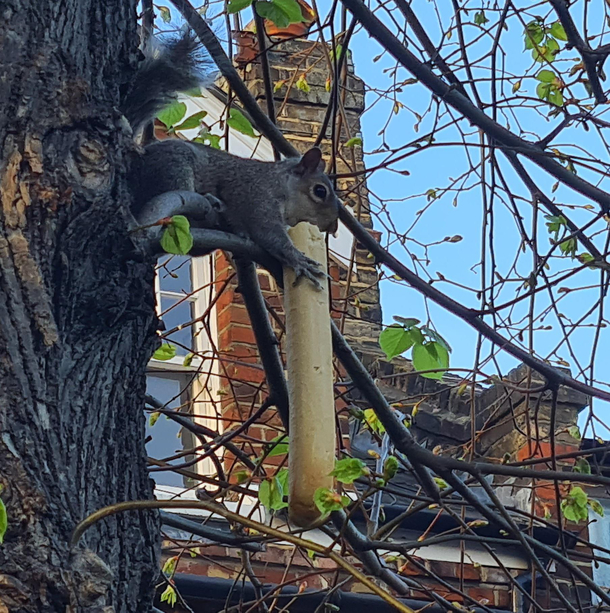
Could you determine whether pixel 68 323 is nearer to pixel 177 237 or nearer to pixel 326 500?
pixel 177 237

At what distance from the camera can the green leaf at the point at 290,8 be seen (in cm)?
152

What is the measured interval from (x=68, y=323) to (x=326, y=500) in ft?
1.11

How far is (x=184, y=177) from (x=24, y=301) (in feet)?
3.18

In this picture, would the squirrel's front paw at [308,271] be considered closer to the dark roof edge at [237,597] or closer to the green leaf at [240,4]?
the green leaf at [240,4]

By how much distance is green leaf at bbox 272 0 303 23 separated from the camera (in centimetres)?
152

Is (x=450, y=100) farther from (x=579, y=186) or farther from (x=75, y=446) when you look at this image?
(x=75, y=446)

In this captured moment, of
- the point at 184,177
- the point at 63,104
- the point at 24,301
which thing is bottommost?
the point at 24,301

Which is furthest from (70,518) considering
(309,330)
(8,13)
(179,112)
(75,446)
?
(179,112)

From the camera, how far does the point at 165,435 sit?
3.15 metres

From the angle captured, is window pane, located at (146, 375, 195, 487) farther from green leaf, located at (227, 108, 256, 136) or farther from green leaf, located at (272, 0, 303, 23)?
green leaf, located at (272, 0, 303, 23)

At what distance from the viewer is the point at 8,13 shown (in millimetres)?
1178

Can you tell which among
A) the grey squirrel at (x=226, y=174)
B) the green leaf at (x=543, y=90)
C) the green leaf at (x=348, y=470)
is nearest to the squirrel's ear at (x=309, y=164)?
the grey squirrel at (x=226, y=174)

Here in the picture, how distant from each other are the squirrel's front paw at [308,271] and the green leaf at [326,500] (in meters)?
0.28

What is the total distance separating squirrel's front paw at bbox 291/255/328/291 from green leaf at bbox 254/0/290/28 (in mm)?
373
